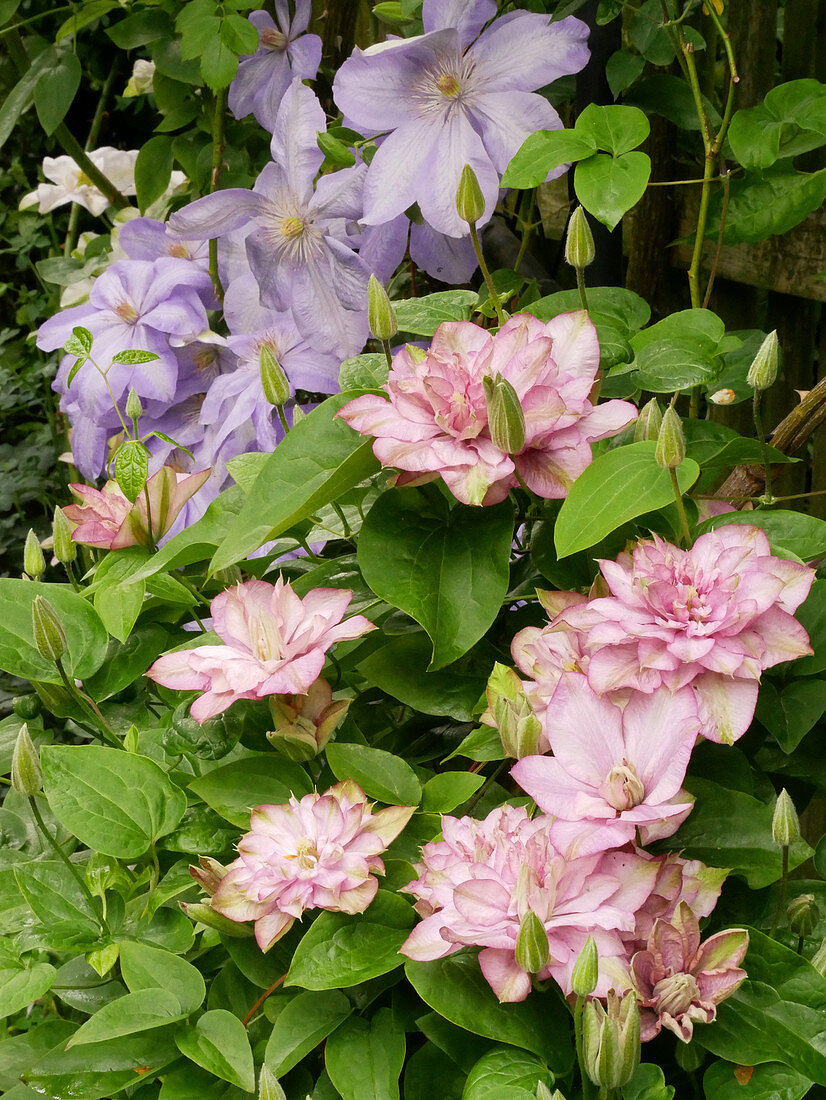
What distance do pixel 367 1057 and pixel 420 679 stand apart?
18cm

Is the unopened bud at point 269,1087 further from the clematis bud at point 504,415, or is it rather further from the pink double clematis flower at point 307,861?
the clematis bud at point 504,415

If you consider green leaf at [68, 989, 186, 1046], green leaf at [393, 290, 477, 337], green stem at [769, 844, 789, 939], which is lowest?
green leaf at [68, 989, 186, 1046]

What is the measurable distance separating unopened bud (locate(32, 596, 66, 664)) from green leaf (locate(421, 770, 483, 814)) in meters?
0.19

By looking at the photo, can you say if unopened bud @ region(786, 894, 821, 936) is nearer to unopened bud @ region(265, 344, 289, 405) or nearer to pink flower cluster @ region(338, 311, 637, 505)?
pink flower cluster @ region(338, 311, 637, 505)

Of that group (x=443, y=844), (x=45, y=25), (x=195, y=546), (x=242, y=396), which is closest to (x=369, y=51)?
(x=242, y=396)

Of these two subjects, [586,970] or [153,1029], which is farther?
[153,1029]

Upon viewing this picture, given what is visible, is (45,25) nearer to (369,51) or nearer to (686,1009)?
(369,51)

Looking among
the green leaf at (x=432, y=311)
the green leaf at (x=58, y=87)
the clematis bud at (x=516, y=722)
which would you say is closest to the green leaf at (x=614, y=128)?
the green leaf at (x=432, y=311)

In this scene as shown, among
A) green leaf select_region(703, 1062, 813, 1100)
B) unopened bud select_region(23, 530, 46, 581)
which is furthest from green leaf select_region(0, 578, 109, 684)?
green leaf select_region(703, 1062, 813, 1100)

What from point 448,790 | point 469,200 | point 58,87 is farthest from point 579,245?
point 58,87

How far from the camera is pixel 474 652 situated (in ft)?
1.81

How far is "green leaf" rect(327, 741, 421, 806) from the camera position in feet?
1.61

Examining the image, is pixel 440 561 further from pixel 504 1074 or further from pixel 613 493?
pixel 504 1074

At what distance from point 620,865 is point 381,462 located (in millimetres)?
194
